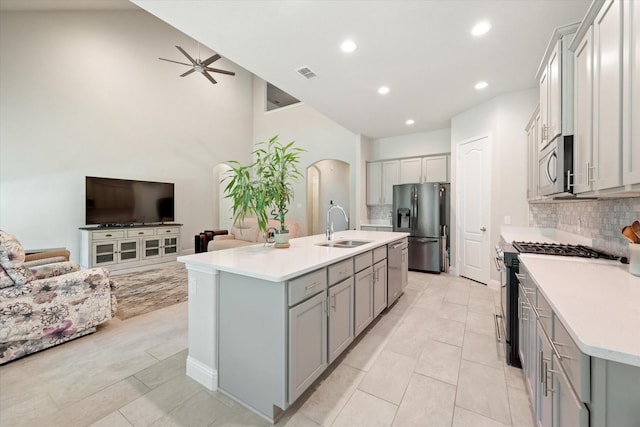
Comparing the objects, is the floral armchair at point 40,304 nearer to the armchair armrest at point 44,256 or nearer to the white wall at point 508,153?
the armchair armrest at point 44,256

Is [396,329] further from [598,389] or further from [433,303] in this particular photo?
[598,389]

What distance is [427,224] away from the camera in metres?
4.73

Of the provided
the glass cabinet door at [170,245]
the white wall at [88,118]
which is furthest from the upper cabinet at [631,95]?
the white wall at [88,118]

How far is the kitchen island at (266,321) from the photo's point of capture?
1.44 meters

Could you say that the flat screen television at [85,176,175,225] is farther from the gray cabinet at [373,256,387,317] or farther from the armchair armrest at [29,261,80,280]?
the gray cabinet at [373,256,387,317]

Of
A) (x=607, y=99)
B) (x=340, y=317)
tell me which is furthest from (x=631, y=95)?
(x=340, y=317)

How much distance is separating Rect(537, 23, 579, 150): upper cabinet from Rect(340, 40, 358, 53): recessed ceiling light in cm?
158

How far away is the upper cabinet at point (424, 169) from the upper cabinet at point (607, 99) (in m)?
3.47

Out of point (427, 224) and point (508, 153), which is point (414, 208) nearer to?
point (427, 224)

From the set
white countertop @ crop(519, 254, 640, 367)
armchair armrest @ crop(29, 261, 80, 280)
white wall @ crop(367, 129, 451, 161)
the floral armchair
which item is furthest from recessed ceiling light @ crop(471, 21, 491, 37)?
armchair armrest @ crop(29, 261, 80, 280)

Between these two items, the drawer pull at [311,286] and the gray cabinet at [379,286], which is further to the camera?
the gray cabinet at [379,286]

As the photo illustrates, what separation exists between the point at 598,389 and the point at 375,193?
5.14m

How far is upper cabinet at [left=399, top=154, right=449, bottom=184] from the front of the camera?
16.3ft

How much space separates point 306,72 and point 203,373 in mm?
3194
